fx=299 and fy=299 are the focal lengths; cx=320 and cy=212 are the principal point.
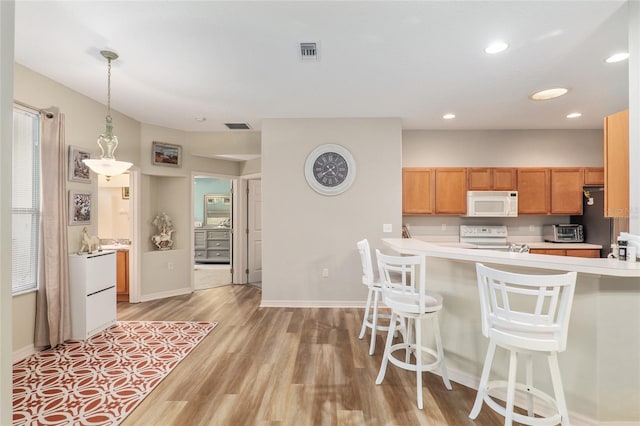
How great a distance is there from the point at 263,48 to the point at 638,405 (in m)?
3.66

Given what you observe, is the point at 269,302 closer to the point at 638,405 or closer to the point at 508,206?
the point at 638,405

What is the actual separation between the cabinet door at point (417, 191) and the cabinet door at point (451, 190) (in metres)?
0.13

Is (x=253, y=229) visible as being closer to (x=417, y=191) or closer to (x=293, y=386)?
(x=417, y=191)

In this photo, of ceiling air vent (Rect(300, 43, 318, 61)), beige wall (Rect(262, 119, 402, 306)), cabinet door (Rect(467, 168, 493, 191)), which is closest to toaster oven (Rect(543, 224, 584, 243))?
cabinet door (Rect(467, 168, 493, 191))

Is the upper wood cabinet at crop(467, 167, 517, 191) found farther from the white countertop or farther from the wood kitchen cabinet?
the wood kitchen cabinet

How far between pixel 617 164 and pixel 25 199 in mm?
5312

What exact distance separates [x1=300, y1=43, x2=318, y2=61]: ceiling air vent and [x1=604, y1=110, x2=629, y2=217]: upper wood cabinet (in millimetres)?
2410

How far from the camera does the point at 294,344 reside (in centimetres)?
320

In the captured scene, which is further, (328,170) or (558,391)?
(328,170)

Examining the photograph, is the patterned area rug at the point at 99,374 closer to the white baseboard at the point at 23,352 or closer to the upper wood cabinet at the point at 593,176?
the white baseboard at the point at 23,352

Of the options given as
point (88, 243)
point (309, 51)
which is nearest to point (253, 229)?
point (88, 243)

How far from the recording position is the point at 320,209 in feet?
14.7

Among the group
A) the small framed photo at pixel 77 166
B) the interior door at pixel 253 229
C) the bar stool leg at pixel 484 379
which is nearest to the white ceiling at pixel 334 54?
the small framed photo at pixel 77 166

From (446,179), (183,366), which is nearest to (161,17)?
(183,366)
